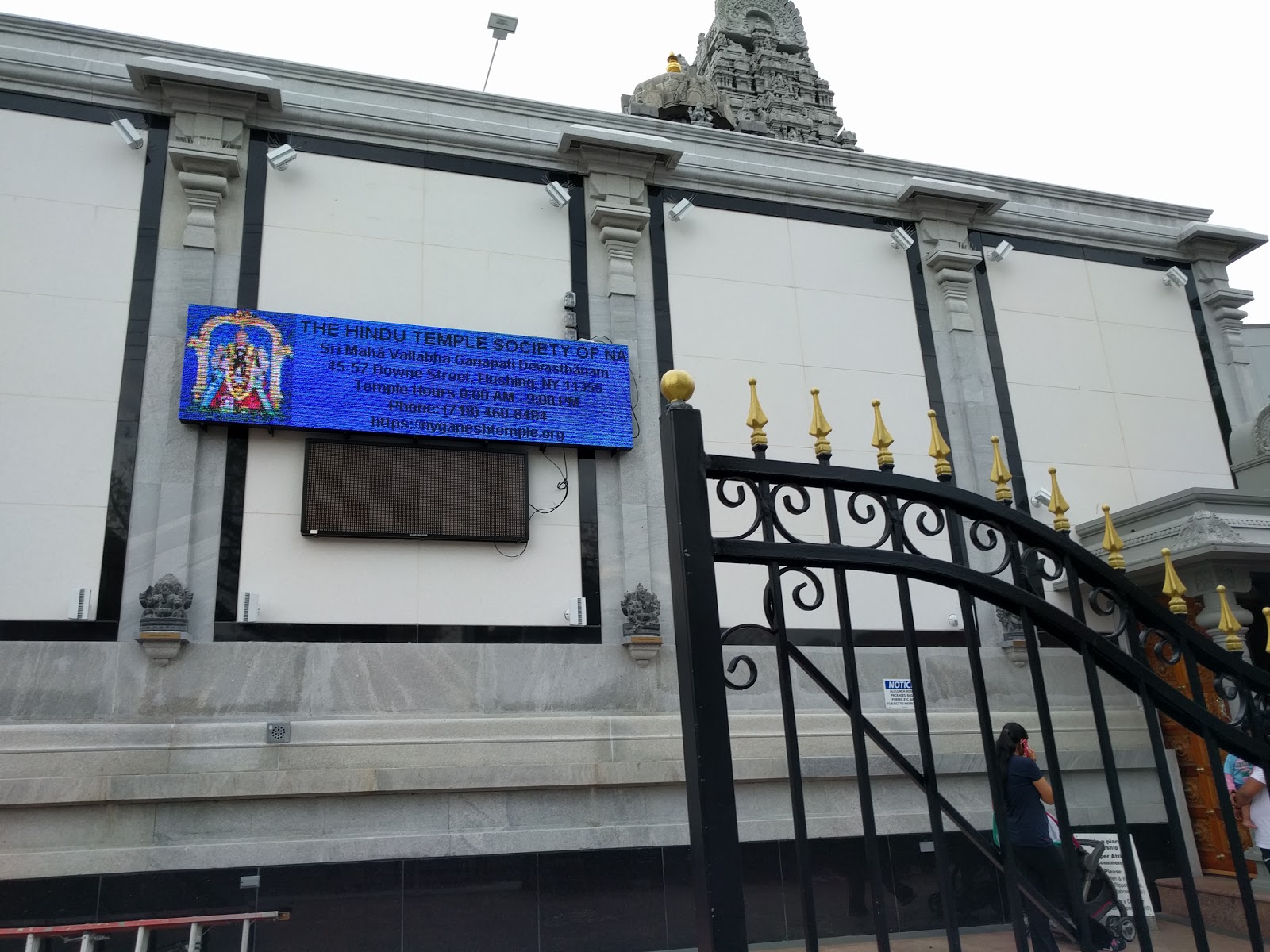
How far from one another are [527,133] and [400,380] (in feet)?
11.1

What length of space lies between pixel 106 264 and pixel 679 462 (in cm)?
818

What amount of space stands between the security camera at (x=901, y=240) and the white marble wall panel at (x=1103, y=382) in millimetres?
1267

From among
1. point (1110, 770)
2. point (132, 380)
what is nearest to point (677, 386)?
point (1110, 770)

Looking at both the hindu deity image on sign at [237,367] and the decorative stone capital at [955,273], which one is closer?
the hindu deity image on sign at [237,367]

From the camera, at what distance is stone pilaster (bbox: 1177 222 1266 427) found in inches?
487

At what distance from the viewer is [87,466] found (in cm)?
817

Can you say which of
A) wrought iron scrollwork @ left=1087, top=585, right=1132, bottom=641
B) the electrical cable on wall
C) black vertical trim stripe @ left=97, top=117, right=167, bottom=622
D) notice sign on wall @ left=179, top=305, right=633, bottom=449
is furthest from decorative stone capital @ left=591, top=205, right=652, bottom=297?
wrought iron scrollwork @ left=1087, top=585, right=1132, bottom=641

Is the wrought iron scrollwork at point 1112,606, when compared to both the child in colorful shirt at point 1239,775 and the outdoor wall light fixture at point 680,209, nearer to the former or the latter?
the child in colorful shirt at point 1239,775

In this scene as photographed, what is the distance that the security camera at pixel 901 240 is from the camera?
37.4ft

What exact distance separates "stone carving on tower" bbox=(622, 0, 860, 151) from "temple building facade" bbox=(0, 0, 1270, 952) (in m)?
12.8

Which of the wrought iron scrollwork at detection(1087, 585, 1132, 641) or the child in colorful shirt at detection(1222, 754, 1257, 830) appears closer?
the wrought iron scrollwork at detection(1087, 585, 1132, 641)

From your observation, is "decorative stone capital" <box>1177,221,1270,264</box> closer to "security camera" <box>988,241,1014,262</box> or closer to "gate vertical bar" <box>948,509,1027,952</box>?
"security camera" <box>988,241,1014,262</box>

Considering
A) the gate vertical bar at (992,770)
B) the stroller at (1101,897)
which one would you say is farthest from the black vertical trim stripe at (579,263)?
the gate vertical bar at (992,770)

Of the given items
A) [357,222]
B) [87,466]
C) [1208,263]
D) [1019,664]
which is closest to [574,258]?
[357,222]
